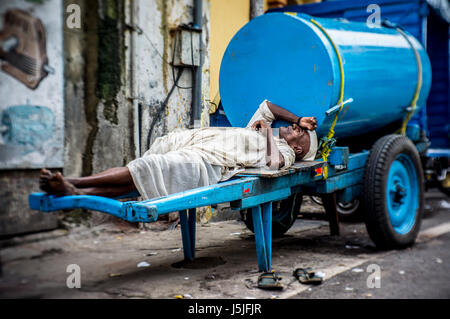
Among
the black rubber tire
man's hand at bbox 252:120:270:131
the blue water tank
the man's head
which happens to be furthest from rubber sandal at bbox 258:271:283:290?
the black rubber tire

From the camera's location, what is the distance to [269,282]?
3.38 meters

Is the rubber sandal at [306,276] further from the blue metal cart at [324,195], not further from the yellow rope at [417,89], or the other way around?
the yellow rope at [417,89]

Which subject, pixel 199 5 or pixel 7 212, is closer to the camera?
pixel 7 212

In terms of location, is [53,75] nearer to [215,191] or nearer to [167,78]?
[167,78]

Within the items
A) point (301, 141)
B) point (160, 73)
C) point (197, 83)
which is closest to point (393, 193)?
point (301, 141)

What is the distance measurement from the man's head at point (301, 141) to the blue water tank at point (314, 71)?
0.48 ft

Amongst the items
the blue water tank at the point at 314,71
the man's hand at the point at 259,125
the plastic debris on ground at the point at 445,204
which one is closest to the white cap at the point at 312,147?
the blue water tank at the point at 314,71

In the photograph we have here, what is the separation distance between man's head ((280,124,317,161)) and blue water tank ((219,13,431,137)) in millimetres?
147

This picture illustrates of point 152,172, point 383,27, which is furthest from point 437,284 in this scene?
point 383,27

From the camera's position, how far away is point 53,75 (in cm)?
447

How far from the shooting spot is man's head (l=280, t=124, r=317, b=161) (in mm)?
4062

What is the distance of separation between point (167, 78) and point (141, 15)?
0.72m

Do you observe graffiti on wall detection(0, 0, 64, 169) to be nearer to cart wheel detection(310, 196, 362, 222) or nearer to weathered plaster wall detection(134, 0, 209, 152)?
weathered plaster wall detection(134, 0, 209, 152)

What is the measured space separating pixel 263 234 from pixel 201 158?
737 mm
